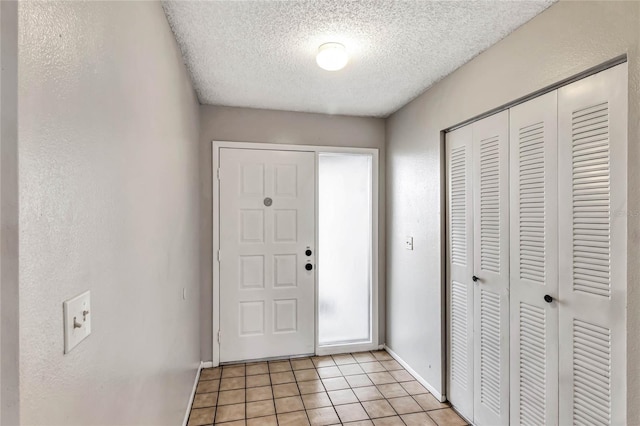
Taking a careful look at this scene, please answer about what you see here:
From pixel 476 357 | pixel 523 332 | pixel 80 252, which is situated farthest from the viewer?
pixel 476 357

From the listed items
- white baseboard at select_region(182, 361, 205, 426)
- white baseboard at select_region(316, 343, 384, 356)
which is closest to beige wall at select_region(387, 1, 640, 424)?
white baseboard at select_region(316, 343, 384, 356)

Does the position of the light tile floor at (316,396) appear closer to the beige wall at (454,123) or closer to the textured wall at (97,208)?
the beige wall at (454,123)

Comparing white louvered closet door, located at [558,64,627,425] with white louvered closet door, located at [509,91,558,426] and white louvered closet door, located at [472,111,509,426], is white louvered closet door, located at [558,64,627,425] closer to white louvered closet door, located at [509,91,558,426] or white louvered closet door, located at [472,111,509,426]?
white louvered closet door, located at [509,91,558,426]

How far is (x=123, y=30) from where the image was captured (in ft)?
3.51

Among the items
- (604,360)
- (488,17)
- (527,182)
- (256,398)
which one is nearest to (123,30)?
(488,17)

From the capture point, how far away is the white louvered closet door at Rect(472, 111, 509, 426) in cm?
192

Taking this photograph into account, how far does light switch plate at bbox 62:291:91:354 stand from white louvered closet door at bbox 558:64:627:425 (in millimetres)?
1840

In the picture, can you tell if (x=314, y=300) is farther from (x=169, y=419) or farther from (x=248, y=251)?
(x=169, y=419)

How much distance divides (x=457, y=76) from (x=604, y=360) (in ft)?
5.94

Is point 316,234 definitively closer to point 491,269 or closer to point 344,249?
point 344,249

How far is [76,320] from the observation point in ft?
2.45

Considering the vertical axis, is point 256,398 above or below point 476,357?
below

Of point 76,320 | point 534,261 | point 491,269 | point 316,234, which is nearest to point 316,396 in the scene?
point 316,234

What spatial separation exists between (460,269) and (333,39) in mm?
1706
